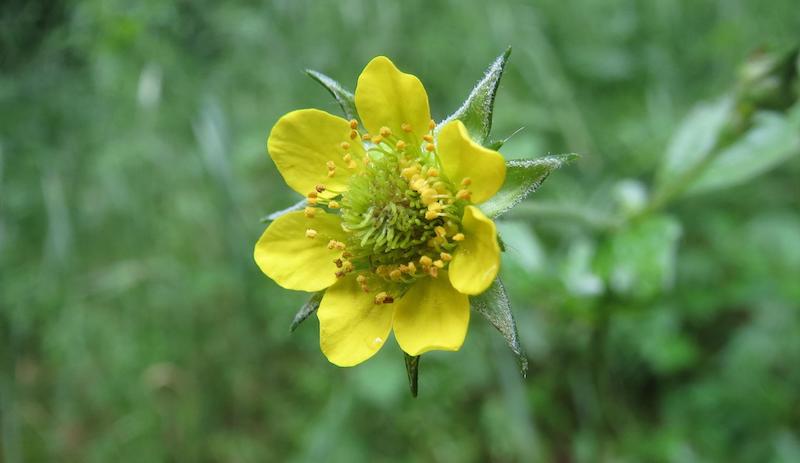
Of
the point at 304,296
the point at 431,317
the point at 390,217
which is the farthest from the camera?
the point at 304,296

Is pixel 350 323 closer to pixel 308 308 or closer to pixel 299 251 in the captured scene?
pixel 308 308

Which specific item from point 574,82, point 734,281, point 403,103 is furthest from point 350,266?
point 574,82

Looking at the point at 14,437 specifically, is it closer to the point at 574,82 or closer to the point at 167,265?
the point at 167,265

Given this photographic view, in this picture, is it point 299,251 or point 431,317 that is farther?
point 299,251

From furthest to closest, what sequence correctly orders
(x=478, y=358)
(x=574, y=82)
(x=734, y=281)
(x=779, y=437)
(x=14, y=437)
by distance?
(x=574, y=82) → (x=478, y=358) → (x=14, y=437) → (x=734, y=281) → (x=779, y=437)

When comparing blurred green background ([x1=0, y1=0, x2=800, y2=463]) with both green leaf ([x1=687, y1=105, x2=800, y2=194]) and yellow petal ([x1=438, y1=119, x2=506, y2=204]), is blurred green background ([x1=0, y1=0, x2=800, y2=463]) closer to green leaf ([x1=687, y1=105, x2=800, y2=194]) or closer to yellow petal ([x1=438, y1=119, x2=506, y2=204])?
green leaf ([x1=687, y1=105, x2=800, y2=194])

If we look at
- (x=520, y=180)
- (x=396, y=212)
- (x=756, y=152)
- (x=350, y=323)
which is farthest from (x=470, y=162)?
(x=756, y=152)
